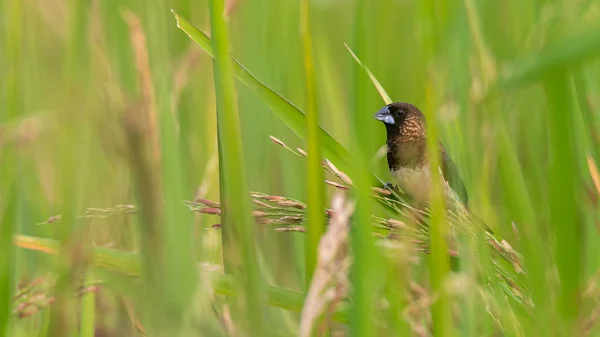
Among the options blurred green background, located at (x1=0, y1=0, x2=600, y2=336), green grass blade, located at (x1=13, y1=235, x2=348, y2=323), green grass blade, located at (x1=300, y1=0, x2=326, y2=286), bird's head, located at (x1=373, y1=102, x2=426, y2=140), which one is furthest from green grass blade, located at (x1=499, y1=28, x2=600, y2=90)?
bird's head, located at (x1=373, y1=102, x2=426, y2=140)

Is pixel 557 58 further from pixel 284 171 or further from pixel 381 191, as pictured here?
pixel 284 171

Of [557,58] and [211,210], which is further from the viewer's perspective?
[211,210]

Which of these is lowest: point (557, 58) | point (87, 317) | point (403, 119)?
point (87, 317)

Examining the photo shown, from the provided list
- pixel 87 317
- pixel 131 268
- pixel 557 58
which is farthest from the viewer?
pixel 87 317

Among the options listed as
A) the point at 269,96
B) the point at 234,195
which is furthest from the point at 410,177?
the point at 234,195

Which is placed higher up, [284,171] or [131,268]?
[284,171]

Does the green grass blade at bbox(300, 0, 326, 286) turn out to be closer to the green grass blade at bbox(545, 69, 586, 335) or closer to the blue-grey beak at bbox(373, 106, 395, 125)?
the green grass blade at bbox(545, 69, 586, 335)

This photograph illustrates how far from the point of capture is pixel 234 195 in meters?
0.67

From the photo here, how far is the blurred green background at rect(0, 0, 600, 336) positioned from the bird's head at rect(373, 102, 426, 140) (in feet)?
2.15

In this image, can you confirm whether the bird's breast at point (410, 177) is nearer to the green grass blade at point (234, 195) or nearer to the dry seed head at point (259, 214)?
the dry seed head at point (259, 214)

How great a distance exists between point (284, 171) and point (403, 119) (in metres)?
0.90

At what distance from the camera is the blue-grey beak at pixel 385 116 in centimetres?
227

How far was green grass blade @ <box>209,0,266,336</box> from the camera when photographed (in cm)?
66

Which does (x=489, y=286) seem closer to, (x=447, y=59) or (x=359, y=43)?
(x=447, y=59)
